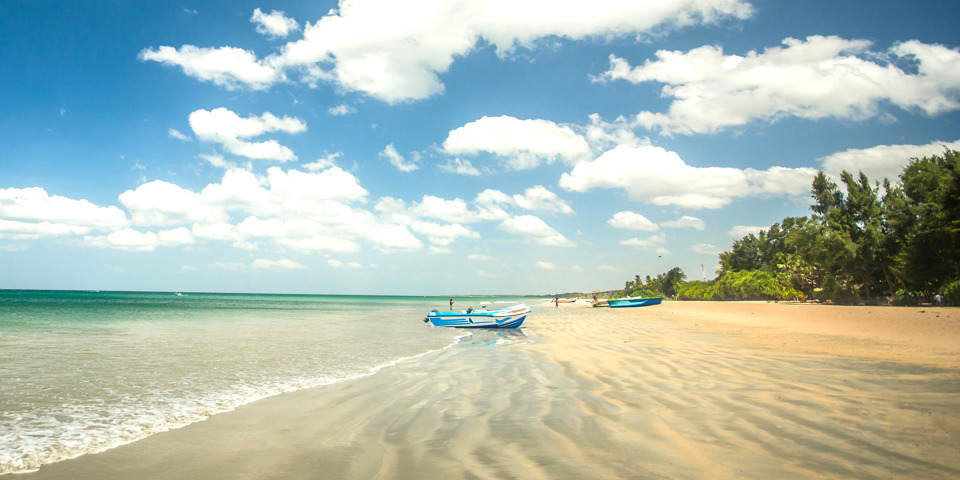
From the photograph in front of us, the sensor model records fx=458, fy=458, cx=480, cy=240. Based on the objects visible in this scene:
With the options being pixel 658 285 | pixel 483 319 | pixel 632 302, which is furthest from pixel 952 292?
pixel 658 285

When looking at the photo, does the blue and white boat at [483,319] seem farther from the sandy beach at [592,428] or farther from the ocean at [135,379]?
the sandy beach at [592,428]

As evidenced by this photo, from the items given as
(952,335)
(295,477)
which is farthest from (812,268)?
(295,477)

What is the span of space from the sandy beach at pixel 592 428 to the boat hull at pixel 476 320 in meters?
16.7

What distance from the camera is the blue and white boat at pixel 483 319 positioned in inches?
1133

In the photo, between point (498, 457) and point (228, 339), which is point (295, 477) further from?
point (228, 339)

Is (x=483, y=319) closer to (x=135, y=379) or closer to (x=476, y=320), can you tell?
(x=476, y=320)

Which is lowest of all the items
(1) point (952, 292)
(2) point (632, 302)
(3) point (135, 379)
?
(2) point (632, 302)

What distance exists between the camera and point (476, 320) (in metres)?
30.0

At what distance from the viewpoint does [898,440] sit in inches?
214

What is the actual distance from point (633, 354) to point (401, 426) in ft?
30.1

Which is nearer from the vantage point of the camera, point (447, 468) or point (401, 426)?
point (447, 468)

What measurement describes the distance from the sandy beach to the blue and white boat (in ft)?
55.1

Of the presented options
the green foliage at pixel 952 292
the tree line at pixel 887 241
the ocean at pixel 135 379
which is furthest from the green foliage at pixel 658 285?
the ocean at pixel 135 379

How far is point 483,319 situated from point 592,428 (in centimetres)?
2341
